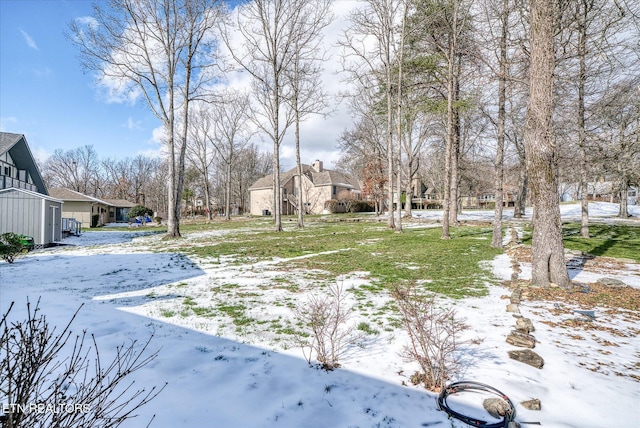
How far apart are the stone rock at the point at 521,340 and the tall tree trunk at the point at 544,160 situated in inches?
117

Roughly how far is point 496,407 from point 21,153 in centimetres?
2611

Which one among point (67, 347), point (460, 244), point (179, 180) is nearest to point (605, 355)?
point (67, 347)

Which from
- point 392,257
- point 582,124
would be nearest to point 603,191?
point 582,124

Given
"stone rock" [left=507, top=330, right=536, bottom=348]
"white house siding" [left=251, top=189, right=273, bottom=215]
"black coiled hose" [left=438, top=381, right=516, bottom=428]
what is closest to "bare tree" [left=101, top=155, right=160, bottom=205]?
"white house siding" [left=251, top=189, right=273, bottom=215]

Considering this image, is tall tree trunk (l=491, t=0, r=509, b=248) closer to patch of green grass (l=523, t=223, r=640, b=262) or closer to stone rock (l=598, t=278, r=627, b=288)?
patch of green grass (l=523, t=223, r=640, b=262)

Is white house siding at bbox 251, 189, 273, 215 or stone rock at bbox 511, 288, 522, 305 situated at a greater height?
white house siding at bbox 251, 189, 273, 215

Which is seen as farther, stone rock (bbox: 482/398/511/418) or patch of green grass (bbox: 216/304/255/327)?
patch of green grass (bbox: 216/304/255/327)

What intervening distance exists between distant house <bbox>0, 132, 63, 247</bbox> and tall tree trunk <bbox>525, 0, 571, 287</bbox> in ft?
64.8

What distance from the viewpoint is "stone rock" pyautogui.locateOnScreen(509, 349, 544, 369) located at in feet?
10.9

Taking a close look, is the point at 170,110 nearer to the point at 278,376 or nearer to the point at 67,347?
the point at 67,347

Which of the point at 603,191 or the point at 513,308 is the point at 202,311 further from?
the point at 603,191

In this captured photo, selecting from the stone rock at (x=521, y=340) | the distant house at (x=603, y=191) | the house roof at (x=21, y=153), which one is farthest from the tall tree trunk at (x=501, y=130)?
the house roof at (x=21, y=153)

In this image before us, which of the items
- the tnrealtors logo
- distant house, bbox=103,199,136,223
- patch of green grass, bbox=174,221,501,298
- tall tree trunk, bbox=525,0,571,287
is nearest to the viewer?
the tnrealtors logo

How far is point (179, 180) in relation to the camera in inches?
637
